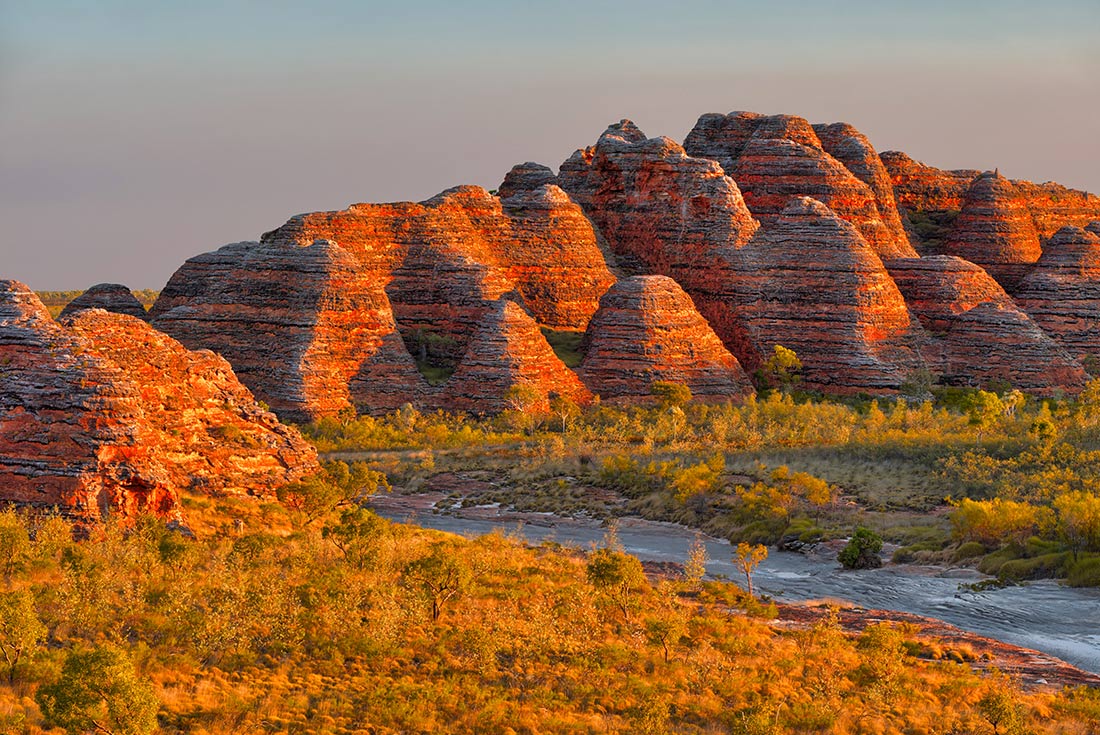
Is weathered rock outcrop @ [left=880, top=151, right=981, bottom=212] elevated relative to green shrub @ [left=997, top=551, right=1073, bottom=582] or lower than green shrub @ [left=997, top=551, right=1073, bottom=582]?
elevated

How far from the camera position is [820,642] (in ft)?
103

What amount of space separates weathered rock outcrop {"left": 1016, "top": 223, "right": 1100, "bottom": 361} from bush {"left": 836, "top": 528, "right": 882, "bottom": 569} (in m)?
45.3

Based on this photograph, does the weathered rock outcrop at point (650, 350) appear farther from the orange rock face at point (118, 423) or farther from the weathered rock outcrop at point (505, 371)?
the orange rock face at point (118, 423)

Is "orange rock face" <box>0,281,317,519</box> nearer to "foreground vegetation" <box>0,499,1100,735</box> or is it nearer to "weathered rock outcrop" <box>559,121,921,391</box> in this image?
"foreground vegetation" <box>0,499,1100,735</box>

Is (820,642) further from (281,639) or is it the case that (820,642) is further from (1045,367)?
(1045,367)

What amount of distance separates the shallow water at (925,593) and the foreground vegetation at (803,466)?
150cm

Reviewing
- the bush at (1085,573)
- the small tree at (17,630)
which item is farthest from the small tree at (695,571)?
the small tree at (17,630)

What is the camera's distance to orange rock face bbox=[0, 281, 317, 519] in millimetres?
32812

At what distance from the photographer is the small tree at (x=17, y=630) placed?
2444 cm

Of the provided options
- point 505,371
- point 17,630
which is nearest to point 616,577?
point 17,630

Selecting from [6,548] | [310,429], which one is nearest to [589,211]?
[310,429]

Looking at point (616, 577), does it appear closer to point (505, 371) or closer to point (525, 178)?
point (505, 371)

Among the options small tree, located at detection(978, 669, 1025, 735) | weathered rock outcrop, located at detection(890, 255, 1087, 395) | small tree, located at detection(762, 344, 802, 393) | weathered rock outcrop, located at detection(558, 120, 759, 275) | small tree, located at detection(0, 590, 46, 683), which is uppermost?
weathered rock outcrop, located at detection(558, 120, 759, 275)

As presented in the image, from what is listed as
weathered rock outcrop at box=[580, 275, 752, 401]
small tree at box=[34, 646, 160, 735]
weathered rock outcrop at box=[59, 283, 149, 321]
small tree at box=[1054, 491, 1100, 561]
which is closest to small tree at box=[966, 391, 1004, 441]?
weathered rock outcrop at box=[580, 275, 752, 401]
